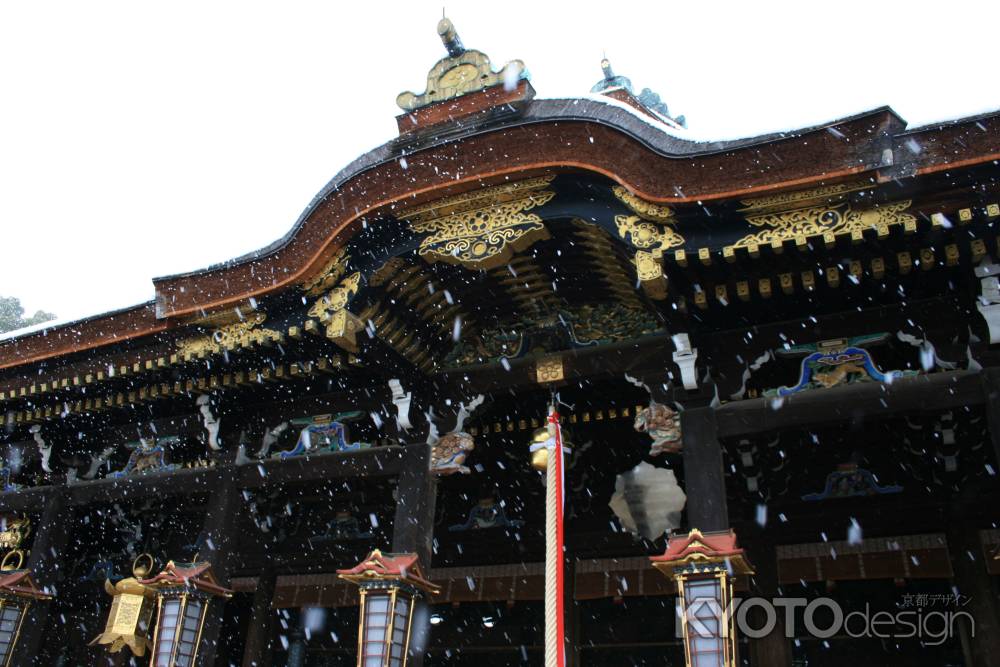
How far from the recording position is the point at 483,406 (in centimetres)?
869

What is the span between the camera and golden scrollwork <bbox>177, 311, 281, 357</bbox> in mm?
8281

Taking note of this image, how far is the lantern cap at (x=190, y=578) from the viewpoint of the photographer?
8109mm

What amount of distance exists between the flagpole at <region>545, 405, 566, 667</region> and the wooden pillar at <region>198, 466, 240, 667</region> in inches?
154

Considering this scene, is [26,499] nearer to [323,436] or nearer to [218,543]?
[218,543]

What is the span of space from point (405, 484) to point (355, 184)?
306 cm

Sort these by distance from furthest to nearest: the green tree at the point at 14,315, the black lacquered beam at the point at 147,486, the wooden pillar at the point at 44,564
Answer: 1. the green tree at the point at 14,315
2. the wooden pillar at the point at 44,564
3. the black lacquered beam at the point at 147,486

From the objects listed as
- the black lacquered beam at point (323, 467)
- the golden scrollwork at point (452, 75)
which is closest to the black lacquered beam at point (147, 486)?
the black lacquered beam at point (323, 467)

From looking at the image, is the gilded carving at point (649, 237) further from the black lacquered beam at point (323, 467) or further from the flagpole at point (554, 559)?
the black lacquered beam at point (323, 467)

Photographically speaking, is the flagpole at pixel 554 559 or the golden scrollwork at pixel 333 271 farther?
the golden scrollwork at pixel 333 271

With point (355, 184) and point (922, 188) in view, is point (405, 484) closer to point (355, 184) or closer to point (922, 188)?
point (355, 184)

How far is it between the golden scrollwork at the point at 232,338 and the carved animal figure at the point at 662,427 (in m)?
3.78

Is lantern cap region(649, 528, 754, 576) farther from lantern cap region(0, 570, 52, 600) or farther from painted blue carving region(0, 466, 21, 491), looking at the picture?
painted blue carving region(0, 466, 21, 491)

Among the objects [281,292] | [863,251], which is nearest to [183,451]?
[281,292]

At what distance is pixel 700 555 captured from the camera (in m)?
6.12
